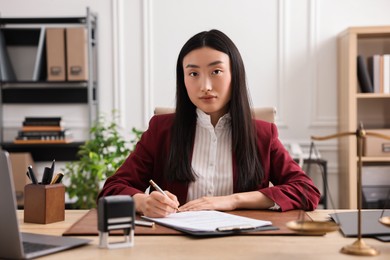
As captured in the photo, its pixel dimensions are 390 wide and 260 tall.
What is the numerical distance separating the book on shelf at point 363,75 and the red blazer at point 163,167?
6.55 feet

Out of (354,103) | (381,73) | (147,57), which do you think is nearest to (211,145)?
(354,103)

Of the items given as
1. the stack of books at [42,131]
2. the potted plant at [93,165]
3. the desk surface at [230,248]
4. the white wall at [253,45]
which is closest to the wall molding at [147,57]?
the white wall at [253,45]

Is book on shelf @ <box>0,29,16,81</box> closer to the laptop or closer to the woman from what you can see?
the woman

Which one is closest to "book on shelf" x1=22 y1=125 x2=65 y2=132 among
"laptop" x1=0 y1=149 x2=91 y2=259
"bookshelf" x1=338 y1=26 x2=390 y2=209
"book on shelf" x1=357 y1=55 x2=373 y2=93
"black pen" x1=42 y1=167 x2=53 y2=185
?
"bookshelf" x1=338 y1=26 x2=390 y2=209

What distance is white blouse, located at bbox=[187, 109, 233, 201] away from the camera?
6.56 feet

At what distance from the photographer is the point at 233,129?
2.04m

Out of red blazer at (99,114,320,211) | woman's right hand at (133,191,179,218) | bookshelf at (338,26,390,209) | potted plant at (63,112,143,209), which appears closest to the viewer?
woman's right hand at (133,191,179,218)

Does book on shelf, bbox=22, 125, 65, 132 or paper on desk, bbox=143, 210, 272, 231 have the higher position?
book on shelf, bbox=22, 125, 65, 132

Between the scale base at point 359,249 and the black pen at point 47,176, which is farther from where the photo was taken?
the black pen at point 47,176

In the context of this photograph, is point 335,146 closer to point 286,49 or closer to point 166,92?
point 286,49

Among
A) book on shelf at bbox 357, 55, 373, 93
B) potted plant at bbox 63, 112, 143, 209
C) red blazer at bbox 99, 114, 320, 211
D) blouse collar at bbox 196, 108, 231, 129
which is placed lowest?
potted plant at bbox 63, 112, 143, 209

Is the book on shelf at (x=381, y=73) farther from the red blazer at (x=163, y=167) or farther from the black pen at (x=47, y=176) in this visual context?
the black pen at (x=47, y=176)

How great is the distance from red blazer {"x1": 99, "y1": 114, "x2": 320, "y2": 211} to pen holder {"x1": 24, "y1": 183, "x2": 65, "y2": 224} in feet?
0.85

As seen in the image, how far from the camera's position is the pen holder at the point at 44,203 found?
1.61 meters
